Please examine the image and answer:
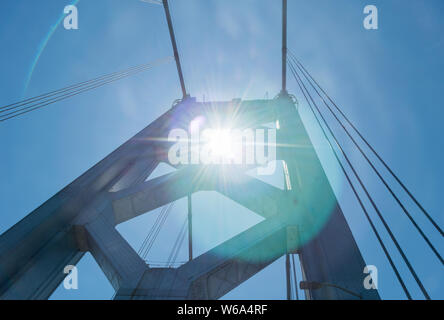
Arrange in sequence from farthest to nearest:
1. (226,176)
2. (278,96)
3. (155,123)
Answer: (278,96)
(155,123)
(226,176)

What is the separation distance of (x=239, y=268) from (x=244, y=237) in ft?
1.89

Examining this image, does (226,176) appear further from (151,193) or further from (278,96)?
(278,96)

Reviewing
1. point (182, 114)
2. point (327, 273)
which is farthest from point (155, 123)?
point (327, 273)

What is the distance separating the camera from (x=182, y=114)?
10.9 metres

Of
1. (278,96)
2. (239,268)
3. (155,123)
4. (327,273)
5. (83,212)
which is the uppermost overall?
(278,96)

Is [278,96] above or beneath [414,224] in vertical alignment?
above

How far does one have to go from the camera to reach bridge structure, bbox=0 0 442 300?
4.59 meters

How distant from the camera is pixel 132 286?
480 cm

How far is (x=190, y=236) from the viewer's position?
802 centimetres

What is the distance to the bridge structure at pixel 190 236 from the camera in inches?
181
